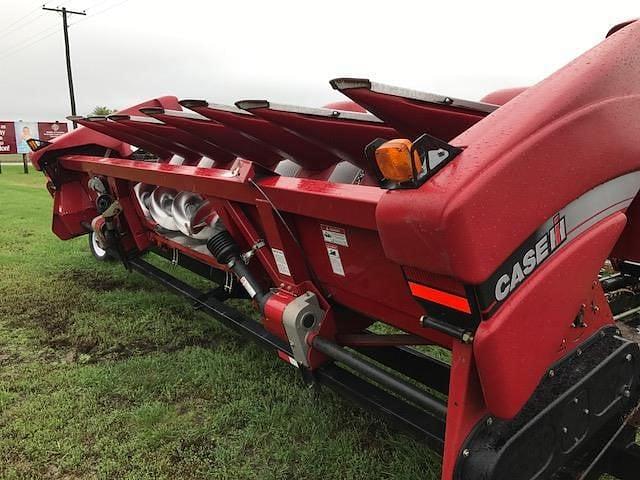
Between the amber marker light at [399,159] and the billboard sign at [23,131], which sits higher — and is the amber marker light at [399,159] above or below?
above

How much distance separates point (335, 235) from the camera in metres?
2.14

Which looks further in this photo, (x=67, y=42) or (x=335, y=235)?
(x=67, y=42)

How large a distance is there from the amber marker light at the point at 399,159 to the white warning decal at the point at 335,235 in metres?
0.82

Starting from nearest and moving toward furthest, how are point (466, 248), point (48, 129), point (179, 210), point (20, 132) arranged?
A: point (466, 248), point (179, 210), point (20, 132), point (48, 129)

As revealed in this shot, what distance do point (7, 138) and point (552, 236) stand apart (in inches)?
1114

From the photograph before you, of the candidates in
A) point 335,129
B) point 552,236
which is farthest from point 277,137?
point 552,236

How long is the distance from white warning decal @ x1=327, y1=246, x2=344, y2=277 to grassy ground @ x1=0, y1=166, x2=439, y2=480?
818 mm

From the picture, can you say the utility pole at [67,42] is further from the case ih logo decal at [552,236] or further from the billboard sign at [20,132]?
the case ih logo decal at [552,236]

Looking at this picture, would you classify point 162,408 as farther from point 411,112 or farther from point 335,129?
point 411,112

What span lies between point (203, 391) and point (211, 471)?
0.70 metres

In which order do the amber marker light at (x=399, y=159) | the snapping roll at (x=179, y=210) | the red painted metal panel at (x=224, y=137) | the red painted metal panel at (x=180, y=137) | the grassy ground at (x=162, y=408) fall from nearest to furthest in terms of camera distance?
the amber marker light at (x=399, y=159), the grassy ground at (x=162, y=408), the red painted metal panel at (x=224, y=137), the red painted metal panel at (x=180, y=137), the snapping roll at (x=179, y=210)

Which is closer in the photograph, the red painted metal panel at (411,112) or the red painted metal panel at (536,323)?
the red painted metal panel at (536,323)

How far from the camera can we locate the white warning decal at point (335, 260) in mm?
2209

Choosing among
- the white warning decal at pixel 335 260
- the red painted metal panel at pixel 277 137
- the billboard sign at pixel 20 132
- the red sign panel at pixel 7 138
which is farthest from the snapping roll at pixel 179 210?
the red sign panel at pixel 7 138
